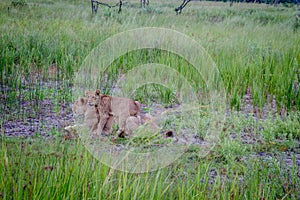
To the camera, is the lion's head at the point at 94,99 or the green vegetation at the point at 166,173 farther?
the lion's head at the point at 94,99

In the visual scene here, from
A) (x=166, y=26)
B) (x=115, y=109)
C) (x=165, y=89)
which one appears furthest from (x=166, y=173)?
(x=166, y=26)

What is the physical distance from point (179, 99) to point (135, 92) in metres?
0.33

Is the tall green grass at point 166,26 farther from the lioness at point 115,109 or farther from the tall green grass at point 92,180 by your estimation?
the tall green grass at point 92,180

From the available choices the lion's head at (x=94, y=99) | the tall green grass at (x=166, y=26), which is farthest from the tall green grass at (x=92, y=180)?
the tall green grass at (x=166, y=26)

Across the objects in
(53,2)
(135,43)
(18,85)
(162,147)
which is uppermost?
(53,2)

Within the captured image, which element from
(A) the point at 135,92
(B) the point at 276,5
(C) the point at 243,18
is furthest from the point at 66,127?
(B) the point at 276,5

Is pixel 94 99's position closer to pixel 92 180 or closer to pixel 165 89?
pixel 92 180

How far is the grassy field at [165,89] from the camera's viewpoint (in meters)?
1.82

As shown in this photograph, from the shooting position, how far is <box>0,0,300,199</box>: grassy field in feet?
5.96

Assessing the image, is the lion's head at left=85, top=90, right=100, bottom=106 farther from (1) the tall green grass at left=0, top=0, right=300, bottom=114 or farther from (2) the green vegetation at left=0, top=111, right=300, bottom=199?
(1) the tall green grass at left=0, top=0, right=300, bottom=114

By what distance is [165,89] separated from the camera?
121 inches

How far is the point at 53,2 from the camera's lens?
354cm

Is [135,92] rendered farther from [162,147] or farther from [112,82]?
[162,147]

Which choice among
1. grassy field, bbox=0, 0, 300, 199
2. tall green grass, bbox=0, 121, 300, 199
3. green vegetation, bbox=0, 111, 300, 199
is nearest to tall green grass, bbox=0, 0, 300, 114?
grassy field, bbox=0, 0, 300, 199
